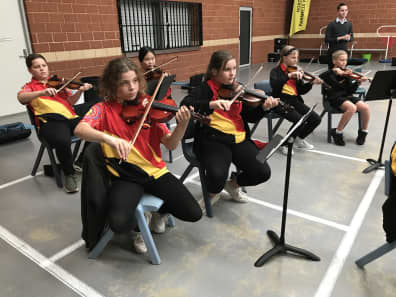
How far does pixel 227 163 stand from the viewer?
2023 millimetres

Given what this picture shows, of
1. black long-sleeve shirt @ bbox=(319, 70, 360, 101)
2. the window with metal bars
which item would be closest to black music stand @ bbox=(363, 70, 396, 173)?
black long-sleeve shirt @ bbox=(319, 70, 360, 101)

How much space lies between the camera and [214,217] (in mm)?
2107

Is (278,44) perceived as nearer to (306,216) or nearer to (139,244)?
(306,216)

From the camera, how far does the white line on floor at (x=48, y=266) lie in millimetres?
1534

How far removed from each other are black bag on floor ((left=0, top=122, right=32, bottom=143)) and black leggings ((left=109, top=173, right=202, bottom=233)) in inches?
95.1

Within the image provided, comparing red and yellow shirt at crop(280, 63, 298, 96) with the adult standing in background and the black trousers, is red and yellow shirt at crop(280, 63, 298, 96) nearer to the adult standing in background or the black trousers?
the black trousers

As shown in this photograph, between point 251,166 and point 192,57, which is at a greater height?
point 192,57

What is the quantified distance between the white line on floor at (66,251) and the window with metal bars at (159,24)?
4.42m

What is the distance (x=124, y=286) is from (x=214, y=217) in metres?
0.76

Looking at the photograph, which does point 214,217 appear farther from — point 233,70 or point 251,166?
point 233,70

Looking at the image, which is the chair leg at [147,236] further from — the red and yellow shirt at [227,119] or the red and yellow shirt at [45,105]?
the red and yellow shirt at [45,105]

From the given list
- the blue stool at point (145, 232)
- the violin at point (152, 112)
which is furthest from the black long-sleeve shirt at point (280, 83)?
the blue stool at point (145, 232)

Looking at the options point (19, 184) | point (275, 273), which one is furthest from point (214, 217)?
point (19, 184)

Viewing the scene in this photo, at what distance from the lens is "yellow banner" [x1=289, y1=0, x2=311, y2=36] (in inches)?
384
